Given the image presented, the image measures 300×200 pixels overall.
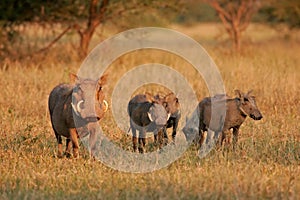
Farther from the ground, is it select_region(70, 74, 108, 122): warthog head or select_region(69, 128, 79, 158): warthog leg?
select_region(70, 74, 108, 122): warthog head

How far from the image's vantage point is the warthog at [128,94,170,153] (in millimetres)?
9648

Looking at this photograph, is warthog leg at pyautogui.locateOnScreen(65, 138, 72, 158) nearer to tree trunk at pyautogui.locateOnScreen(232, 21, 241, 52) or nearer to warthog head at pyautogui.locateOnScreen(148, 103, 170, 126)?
warthog head at pyautogui.locateOnScreen(148, 103, 170, 126)

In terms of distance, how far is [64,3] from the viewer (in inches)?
787

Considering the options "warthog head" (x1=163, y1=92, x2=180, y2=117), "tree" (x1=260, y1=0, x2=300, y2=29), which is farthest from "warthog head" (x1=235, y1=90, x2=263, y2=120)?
"tree" (x1=260, y1=0, x2=300, y2=29)

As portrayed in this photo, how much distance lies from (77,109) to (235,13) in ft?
62.9

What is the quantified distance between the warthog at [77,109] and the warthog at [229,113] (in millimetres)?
1962

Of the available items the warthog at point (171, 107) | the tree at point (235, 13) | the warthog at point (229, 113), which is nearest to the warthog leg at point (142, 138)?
the warthog at point (171, 107)

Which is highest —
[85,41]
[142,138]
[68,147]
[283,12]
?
[283,12]

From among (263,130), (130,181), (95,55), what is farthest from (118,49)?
(130,181)

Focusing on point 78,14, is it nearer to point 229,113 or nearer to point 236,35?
point 236,35

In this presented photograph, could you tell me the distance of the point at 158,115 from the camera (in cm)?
969

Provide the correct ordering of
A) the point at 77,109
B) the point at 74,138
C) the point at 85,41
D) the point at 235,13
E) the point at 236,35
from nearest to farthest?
the point at 77,109 → the point at 74,138 → the point at 85,41 → the point at 236,35 → the point at 235,13

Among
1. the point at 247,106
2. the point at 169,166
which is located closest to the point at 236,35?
the point at 247,106

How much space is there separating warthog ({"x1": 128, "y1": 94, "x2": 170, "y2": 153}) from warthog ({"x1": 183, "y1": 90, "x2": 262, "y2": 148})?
0.59 meters
